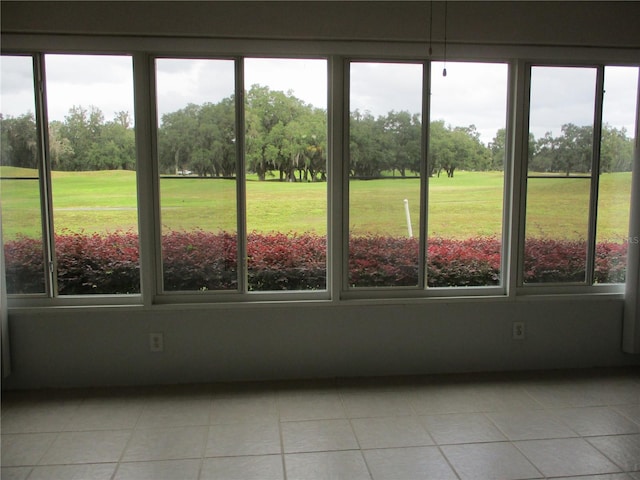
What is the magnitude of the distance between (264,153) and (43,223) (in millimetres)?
1513

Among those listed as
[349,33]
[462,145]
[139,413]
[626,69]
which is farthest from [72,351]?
[626,69]

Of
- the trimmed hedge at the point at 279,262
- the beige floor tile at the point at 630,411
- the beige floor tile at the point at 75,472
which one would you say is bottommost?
the beige floor tile at the point at 75,472

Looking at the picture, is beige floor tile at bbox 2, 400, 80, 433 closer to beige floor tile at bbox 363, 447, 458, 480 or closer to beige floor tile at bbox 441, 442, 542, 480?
beige floor tile at bbox 363, 447, 458, 480

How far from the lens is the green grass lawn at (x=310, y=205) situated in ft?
10.8

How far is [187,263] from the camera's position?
3.42 meters

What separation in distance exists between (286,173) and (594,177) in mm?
2218

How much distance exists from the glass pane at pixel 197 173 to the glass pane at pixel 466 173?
1405mm

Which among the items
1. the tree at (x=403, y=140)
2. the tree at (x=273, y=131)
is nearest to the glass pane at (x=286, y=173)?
the tree at (x=273, y=131)

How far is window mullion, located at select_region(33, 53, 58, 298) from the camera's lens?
10.4ft

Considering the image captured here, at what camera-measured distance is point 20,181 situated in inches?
127

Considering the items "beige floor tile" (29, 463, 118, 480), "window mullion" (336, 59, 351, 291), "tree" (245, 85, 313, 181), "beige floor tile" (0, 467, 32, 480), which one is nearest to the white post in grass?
"window mullion" (336, 59, 351, 291)

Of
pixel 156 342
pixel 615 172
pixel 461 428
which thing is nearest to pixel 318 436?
pixel 461 428

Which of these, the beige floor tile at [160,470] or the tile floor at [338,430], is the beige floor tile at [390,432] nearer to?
the tile floor at [338,430]

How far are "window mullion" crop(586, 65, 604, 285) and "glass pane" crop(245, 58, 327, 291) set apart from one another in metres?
1.93
